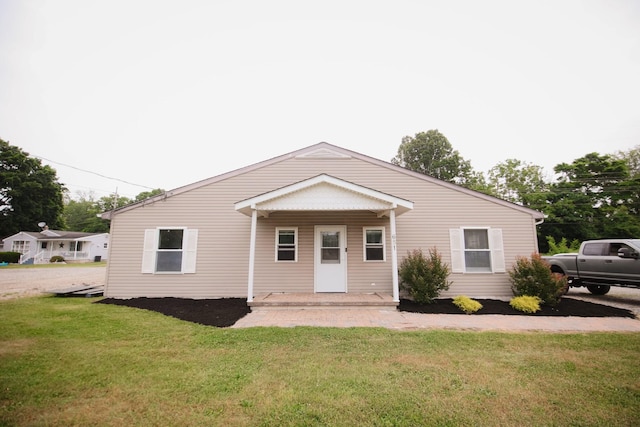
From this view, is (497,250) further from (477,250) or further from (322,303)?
(322,303)

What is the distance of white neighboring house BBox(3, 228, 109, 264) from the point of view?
3256cm

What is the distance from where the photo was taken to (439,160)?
3127cm

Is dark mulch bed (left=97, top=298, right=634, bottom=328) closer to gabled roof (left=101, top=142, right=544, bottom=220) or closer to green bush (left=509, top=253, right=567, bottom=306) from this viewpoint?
green bush (left=509, top=253, right=567, bottom=306)

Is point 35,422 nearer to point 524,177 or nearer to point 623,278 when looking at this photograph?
point 623,278

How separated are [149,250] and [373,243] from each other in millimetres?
7927

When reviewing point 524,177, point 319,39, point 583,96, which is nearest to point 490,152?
point 524,177

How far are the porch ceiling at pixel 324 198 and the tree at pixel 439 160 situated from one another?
81.1 ft

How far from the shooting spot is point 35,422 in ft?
8.57

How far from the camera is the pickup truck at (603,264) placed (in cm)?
870

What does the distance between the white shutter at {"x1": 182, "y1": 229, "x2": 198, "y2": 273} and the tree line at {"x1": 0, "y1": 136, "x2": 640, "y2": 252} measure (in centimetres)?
1338

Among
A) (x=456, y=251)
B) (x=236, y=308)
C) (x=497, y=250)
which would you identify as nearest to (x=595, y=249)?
(x=497, y=250)

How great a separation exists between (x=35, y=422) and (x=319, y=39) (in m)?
18.4

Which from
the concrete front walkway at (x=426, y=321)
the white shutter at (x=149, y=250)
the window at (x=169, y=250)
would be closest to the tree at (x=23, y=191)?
the white shutter at (x=149, y=250)

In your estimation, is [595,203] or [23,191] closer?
[595,203]
